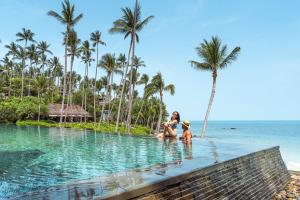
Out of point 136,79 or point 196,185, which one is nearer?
point 196,185

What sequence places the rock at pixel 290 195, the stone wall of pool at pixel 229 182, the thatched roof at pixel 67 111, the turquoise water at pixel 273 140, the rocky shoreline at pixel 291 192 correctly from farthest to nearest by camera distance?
the thatched roof at pixel 67 111 < the turquoise water at pixel 273 140 < the rock at pixel 290 195 < the rocky shoreline at pixel 291 192 < the stone wall of pool at pixel 229 182

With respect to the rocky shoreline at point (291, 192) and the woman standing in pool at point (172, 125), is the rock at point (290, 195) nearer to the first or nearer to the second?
the rocky shoreline at point (291, 192)

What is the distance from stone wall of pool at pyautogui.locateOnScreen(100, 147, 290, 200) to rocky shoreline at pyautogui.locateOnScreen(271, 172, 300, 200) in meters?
0.17

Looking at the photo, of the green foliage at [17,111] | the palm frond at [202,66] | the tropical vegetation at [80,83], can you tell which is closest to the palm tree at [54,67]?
the tropical vegetation at [80,83]

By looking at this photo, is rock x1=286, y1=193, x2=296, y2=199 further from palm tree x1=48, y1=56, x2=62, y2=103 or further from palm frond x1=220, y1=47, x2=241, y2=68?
palm tree x1=48, y1=56, x2=62, y2=103

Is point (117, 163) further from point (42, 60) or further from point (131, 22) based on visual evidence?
point (42, 60)

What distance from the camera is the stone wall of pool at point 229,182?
16.9 feet

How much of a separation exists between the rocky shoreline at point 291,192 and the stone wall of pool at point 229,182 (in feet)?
0.57

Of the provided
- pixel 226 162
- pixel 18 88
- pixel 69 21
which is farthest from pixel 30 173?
pixel 18 88

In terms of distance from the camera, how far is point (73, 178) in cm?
689

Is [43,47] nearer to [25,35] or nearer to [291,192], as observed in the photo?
[25,35]

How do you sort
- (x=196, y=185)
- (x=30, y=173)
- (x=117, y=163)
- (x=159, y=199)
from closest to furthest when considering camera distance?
(x=159, y=199) → (x=196, y=185) → (x=30, y=173) → (x=117, y=163)

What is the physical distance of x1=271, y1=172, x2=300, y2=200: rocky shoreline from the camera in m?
9.54

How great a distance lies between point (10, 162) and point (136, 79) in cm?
4521
